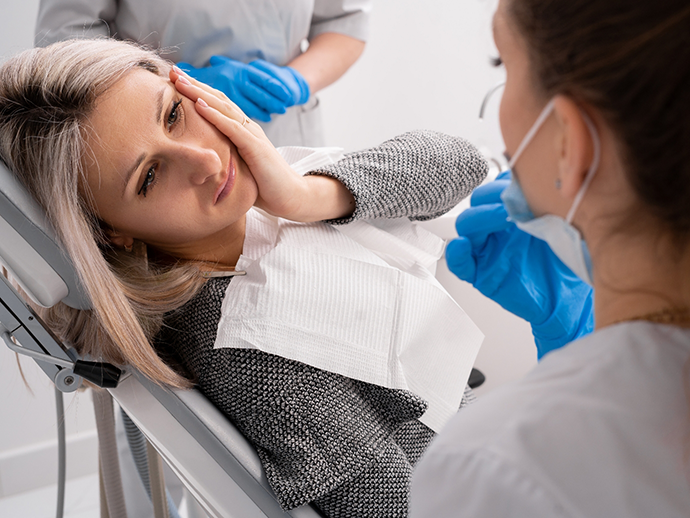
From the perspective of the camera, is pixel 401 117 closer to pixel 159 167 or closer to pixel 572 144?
pixel 159 167

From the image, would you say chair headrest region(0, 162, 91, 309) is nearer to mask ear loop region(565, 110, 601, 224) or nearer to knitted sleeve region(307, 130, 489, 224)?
knitted sleeve region(307, 130, 489, 224)

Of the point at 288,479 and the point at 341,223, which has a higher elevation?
the point at 341,223

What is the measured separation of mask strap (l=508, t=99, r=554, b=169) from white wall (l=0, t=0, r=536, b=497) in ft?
4.08

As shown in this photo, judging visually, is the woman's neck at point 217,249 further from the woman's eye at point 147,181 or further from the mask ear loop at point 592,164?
the mask ear loop at point 592,164

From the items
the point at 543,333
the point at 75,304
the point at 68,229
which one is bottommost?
the point at 543,333

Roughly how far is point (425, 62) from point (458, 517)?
212 cm

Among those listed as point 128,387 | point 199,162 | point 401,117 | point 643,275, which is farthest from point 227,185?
point 401,117

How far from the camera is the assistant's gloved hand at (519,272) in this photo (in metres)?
1.09

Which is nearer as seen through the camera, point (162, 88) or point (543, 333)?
point (162, 88)

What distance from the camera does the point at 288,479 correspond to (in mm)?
774

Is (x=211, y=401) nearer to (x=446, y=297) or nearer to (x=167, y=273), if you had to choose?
(x=167, y=273)

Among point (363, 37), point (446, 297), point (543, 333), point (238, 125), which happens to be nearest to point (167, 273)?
point (238, 125)

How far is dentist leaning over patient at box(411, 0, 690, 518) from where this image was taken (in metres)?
0.42

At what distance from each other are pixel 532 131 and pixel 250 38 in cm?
100
